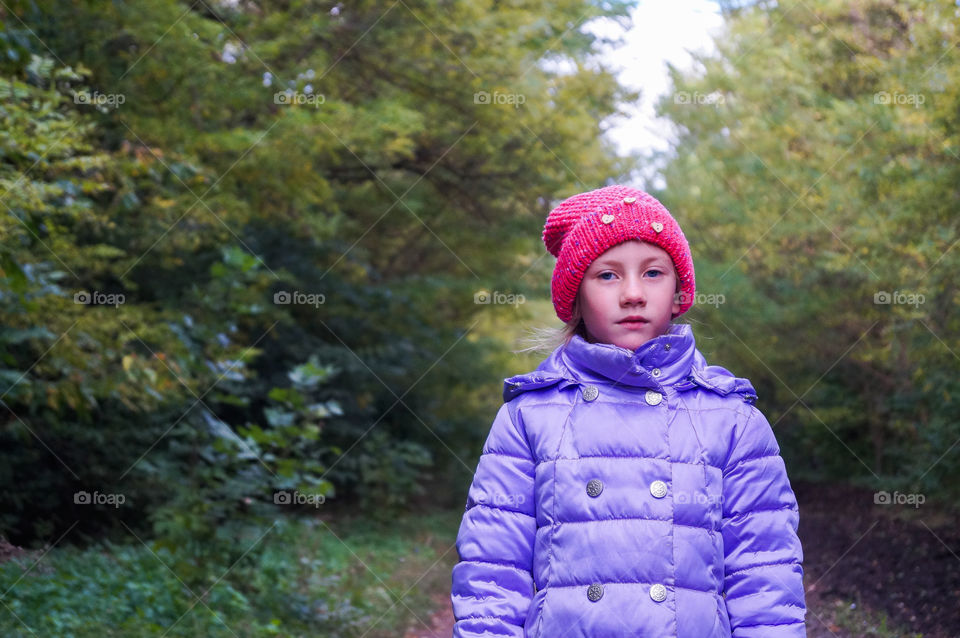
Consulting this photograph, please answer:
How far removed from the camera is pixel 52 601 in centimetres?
562

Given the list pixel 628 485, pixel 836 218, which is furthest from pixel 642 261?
pixel 836 218

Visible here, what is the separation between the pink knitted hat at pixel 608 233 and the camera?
234cm

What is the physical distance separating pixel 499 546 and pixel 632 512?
Answer: 317 mm

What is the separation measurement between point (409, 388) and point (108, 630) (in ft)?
27.1

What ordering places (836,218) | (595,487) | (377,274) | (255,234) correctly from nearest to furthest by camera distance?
(595,487) → (836,218) → (255,234) → (377,274)

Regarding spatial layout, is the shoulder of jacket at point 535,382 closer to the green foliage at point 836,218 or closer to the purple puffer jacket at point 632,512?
the purple puffer jacket at point 632,512

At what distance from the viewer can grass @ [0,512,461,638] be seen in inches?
214

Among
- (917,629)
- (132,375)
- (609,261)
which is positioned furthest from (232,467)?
(609,261)

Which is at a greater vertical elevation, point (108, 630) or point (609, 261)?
point (609, 261)

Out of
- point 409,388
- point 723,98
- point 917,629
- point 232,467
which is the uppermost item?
point 723,98

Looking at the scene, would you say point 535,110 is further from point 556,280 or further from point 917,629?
point 556,280

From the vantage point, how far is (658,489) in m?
2.12

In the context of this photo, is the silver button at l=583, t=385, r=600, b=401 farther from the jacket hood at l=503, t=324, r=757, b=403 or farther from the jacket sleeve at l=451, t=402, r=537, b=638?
the jacket sleeve at l=451, t=402, r=537, b=638

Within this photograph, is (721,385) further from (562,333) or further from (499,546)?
(499,546)
